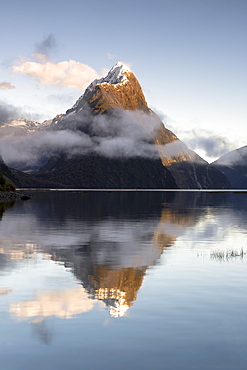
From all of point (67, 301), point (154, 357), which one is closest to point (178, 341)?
point (154, 357)

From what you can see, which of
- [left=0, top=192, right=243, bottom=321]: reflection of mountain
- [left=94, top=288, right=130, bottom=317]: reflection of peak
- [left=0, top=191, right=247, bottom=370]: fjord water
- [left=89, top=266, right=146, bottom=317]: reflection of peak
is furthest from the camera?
[left=89, top=266, right=146, bottom=317]: reflection of peak

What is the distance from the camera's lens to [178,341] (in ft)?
53.1

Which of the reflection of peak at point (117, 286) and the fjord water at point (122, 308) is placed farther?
the reflection of peak at point (117, 286)

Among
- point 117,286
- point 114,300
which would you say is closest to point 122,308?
point 114,300

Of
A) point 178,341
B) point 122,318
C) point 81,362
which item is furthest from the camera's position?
point 122,318

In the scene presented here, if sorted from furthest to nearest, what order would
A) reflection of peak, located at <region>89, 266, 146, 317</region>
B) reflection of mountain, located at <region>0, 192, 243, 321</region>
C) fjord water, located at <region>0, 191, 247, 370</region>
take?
reflection of peak, located at <region>89, 266, 146, 317</region> → reflection of mountain, located at <region>0, 192, 243, 321</region> → fjord water, located at <region>0, 191, 247, 370</region>

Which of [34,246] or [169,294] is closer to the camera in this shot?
[169,294]

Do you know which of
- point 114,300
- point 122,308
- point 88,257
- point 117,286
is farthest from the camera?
point 88,257

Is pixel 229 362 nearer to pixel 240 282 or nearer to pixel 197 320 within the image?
pixel 197 320

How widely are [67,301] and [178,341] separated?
674cm

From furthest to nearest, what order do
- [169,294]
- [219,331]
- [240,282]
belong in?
[240,282], [169,294], [219,331]

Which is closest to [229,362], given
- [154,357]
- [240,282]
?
[154,357]

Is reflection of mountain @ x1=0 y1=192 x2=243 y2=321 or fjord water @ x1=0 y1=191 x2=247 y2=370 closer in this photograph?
fjord water @ x1=0 y1=191 x2=247 y2=370

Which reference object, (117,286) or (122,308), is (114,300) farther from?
(117,286)
